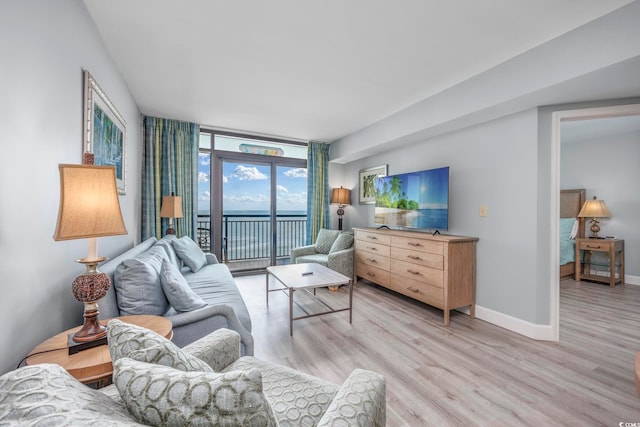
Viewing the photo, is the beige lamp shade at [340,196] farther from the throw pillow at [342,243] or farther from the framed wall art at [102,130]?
the framed wall art at [102,130]

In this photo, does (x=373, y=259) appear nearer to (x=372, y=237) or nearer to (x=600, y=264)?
(x=372, y=237)

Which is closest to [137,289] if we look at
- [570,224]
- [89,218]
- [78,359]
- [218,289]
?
[78,359]

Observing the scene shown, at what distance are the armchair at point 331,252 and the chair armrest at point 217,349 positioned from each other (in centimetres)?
274

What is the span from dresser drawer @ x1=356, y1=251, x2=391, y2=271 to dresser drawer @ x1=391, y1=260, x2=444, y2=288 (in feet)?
0.45

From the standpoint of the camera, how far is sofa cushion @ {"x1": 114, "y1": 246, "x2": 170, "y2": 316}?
1.50 metres

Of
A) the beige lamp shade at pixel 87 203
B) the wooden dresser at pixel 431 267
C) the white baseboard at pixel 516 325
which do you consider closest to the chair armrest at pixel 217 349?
the beige lamp shade at pixel 87 203

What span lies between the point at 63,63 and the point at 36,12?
0.95 ft

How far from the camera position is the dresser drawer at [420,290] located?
282 cm

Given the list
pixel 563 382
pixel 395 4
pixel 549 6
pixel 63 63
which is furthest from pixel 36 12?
pixel 563 382

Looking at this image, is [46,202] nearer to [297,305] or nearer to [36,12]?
[36,12]

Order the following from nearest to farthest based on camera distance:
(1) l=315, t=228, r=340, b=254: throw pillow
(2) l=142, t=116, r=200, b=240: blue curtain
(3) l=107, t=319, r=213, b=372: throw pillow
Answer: (3) l=107, t=319, r=213, b=372: throw pillow
(2) l=142, t=116, r=200, b=240: blue curtain
(1) l=315, t=228, r=340, b=254: throw pillow

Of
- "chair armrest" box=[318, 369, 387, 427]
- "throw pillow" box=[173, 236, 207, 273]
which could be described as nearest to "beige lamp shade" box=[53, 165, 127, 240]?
"chair armrest" box=[318, 369, 387, 427]

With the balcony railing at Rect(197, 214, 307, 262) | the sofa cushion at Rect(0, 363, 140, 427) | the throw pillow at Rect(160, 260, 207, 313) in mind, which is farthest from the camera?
the balcony railing at Rect(197, 214, 307, 262)

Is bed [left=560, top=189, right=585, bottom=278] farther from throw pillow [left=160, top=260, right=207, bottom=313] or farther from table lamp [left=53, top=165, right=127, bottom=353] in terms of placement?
table lamp [left=53, top=165, right=127, bottom=353]
